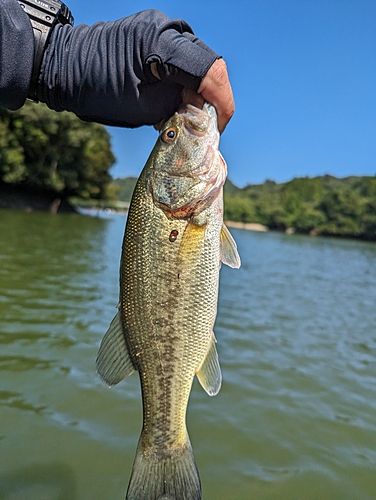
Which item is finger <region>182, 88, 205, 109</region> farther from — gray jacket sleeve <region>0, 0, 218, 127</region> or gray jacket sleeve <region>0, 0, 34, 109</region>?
gray jacket sleeve <region>0, 0, 34, 109</region>

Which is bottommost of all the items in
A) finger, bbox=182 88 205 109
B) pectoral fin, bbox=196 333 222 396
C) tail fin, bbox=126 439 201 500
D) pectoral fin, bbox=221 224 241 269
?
tail fin, bbox=126 439 201 500

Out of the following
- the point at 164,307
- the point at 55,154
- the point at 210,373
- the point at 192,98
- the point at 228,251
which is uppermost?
the point at 55,154

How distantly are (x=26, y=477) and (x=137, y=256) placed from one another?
255 centimetres

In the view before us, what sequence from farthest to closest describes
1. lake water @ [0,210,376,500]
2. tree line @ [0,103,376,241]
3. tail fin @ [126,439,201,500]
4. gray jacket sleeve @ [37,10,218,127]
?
tree line @ [0,103,376,241] < lake water @ [0,210,376,500] < tail fin @ [126,439,201,500] < gray jacket sleeve @ [37,10,218,127]

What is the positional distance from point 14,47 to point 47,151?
156 ft

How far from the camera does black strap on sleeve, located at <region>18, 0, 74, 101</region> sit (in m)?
2.25

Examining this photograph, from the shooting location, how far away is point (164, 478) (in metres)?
2.40

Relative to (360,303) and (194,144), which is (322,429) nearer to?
(194,144)

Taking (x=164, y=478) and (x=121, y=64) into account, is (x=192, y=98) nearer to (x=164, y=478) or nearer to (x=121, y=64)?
(x=121, y=64)

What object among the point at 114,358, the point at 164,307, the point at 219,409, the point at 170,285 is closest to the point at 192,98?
the point at 170,285

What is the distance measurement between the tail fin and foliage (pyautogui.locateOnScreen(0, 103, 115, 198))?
40955 mm

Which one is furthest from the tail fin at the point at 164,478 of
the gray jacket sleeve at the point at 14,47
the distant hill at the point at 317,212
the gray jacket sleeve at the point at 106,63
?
the distant hill at the point at 317,212

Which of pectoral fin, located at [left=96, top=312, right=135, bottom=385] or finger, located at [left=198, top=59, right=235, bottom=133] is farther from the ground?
finger, located at [left=198, top=59, right=235, bottom=133]

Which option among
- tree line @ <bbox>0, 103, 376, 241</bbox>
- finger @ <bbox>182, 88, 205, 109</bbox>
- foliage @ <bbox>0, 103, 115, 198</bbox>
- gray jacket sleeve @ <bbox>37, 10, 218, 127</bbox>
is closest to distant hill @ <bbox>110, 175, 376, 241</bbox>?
tree line @ <bbox>0, 103, 376, 241</bbox>
